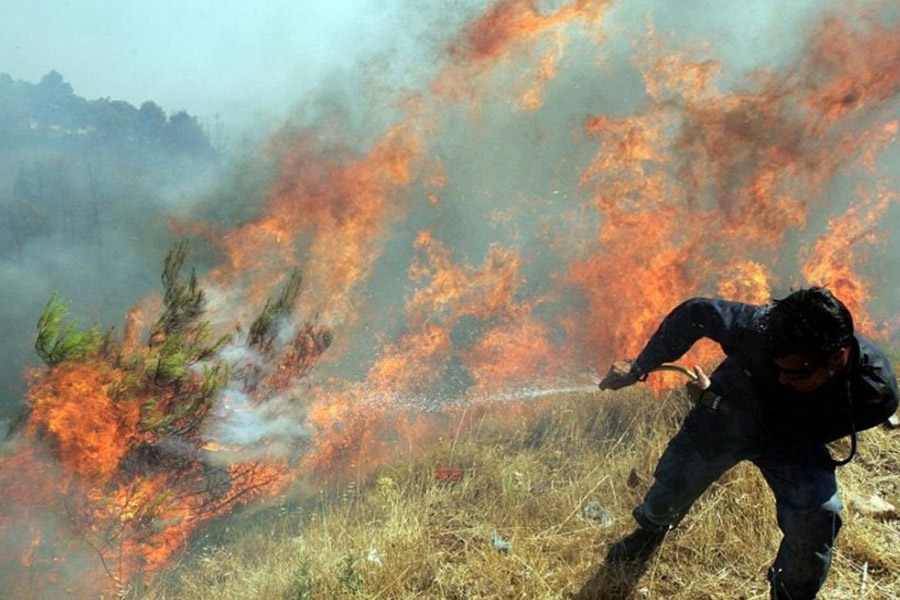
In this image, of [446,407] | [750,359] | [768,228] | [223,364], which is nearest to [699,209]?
[768,228]

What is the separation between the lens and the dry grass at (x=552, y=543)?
293 cm

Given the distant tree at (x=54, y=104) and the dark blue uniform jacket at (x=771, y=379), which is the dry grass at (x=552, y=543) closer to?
the dark blue uniform jacket at (x=771, y=379)

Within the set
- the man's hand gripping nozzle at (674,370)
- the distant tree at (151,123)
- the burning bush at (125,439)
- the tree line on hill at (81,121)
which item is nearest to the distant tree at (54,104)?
the tree line on hill at (81,121)

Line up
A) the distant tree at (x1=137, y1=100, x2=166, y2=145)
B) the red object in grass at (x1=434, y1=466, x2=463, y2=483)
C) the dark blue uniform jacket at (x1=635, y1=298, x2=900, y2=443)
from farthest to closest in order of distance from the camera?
the distant tree at (x1=137, y1=100, x2=166, y2=145) → the red object in grass at (x1=434, y1=466, x2=463, y2=483) → the dark blue uniform jacket at (x1=635, y1=298, x2=900, y2=443)

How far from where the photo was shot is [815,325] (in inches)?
88.3

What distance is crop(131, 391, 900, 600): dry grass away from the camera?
Answer: 2.93 metres

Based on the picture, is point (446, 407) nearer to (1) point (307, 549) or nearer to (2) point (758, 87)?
(1) point (307, 549)

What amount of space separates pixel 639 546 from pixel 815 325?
1.63 m

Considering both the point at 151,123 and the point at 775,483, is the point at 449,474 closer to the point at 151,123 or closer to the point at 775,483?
the point at 775,483

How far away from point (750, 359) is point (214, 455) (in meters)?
6.57

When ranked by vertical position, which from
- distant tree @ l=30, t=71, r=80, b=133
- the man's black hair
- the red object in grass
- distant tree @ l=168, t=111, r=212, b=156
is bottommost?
the red object in grass

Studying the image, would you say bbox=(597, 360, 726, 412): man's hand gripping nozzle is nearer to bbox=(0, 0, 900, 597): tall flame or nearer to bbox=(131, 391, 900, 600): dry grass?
bbox=(131, 391, 900, 600): dry grass

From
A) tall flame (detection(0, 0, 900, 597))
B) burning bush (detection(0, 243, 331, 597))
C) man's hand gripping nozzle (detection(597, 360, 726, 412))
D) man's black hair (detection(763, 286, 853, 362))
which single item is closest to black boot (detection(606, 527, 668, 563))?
man's hand gripping nozzle (detection(597, 360, 726, 412))

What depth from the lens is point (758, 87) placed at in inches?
310
